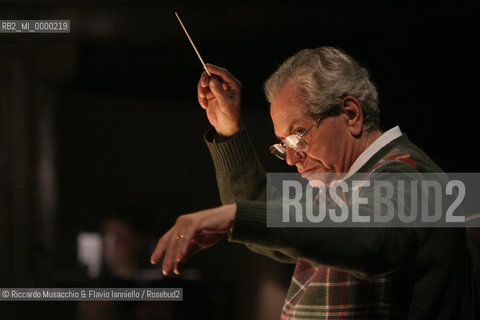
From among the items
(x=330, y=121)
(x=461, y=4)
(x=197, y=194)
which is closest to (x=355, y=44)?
(x=461, y=4)

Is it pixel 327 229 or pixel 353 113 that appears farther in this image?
pixel 353 113

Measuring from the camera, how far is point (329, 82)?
1050 mm

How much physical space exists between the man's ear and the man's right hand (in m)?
0.26

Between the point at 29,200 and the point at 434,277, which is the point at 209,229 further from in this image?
the point at 29,200

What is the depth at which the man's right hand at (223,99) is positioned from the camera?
121cm

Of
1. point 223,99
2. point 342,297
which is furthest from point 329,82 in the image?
point 342,297

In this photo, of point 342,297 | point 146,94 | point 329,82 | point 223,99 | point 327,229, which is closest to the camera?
point 327,229

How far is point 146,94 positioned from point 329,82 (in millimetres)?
505

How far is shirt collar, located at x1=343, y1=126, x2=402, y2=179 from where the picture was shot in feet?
3.26

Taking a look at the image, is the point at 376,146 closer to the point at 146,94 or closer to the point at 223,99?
the point at 223,99

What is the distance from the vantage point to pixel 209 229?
0.70 meters

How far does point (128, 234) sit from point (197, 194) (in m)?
0.19

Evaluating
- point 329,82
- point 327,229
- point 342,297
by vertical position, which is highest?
point 329,82

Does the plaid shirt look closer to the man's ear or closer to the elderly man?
the elderly man
